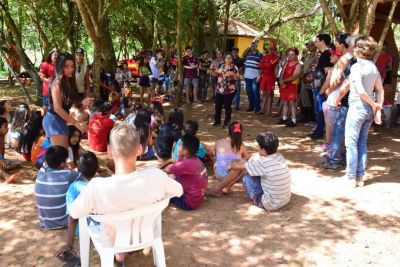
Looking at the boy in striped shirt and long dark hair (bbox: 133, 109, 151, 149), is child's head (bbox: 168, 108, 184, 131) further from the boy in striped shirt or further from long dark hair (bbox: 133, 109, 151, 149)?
the boy in striped shirt

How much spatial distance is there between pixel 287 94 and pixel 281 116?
0.90 metres

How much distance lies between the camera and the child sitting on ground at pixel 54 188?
3.84 m

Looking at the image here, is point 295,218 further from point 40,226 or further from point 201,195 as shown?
point 40,226

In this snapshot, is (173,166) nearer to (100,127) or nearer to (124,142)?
(124,142)

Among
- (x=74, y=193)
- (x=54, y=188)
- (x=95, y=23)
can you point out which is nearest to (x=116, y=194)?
(x=74, y=193)

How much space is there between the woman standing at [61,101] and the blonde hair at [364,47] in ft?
11.0

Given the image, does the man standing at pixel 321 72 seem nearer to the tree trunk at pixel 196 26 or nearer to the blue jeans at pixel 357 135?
the blue jeans at pixel 357 135

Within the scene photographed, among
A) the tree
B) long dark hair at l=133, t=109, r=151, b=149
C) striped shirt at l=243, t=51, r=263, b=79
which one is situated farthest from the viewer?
striped shirt at l=243, t=51, r=263, b=79

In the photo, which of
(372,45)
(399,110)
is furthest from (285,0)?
(372,45)

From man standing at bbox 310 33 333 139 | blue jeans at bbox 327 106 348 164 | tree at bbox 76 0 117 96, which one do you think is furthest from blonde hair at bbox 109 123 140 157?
tree at bbox 76 0 117 96

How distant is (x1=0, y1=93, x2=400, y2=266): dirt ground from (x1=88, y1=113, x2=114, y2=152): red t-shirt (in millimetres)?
1251

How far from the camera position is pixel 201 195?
4.49 m

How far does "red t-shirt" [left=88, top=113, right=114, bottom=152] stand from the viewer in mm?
6594

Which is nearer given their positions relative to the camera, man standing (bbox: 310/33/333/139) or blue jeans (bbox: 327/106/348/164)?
blue jeans (bbox: 327/106/348/164)
